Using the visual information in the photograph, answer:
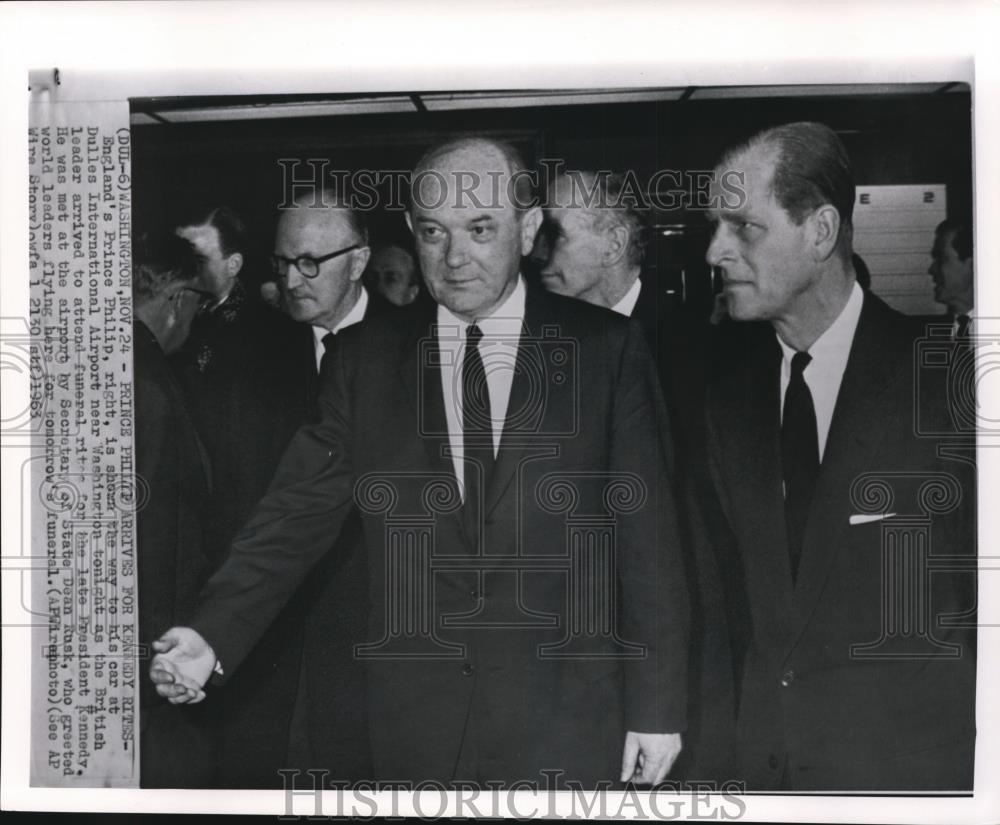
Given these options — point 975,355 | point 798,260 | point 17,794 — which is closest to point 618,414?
point 798,260

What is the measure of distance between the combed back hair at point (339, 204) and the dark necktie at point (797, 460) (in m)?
1.07

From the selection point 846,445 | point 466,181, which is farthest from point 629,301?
point 846,445

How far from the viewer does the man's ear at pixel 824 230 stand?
7.70 ft

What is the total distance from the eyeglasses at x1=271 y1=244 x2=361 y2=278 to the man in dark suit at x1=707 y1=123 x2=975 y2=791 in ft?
2.96

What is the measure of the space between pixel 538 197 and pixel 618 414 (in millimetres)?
543

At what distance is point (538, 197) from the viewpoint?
7.71 feet

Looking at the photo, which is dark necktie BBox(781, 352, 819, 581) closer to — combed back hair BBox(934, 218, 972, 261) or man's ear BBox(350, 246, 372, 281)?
combed back hair BBox(934, 218, 972, 261)

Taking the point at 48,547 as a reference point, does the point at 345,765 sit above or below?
below

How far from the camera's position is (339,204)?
2.38 metres

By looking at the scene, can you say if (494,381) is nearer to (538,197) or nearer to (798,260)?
(538,197)

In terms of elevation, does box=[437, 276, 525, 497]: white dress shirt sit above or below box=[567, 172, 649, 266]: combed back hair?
below

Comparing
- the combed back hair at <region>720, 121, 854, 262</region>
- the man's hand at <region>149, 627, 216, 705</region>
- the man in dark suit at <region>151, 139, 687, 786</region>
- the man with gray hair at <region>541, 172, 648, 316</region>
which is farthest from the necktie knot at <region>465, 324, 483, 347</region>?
the man's hand at <region>149, 627, 216, 705</region>

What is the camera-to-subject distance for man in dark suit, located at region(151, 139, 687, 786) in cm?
236

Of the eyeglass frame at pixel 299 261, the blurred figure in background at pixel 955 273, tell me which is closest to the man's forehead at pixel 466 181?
the eyeglass frame at pixel 299 261
